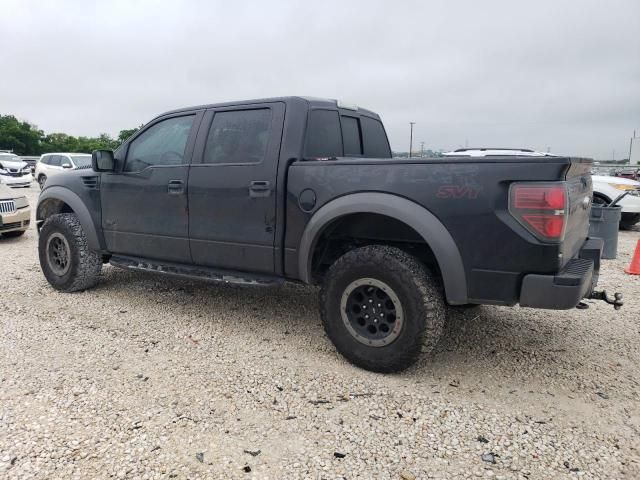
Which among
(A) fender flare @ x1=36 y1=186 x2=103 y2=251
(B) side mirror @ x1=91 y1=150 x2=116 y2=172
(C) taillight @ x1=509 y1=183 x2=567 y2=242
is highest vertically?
(B) side mirror @ x1=91 y1=150 x2=116 y2=172

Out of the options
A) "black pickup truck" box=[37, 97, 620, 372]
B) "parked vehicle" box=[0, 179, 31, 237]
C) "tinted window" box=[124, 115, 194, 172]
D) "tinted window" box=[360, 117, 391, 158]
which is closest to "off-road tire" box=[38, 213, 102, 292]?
"black pickup truck" box=[37, 97, 620, 372]

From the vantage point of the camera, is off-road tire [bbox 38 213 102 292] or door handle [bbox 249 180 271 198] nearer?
door handle [bbox 249 180 271 198]

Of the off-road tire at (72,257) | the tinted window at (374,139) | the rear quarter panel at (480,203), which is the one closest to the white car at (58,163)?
the off-road tire at (72,257)

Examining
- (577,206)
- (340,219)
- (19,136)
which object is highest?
(19,136)

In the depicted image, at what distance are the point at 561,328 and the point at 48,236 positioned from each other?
16.9 feet

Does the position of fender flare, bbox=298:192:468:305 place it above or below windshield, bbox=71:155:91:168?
below

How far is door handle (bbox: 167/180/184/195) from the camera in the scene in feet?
13.7

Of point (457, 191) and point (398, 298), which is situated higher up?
point (457, 191)

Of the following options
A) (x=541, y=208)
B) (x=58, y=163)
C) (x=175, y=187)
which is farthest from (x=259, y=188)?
(x=58, y=163)

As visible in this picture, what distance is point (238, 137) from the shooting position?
4008mm

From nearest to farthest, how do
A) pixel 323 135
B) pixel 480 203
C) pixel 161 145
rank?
1. pixel 480 203
2. pixel 323 135
3. pixel 161 145

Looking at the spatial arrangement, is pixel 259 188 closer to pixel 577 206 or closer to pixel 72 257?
pixel 577 206

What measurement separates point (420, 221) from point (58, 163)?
20721mm

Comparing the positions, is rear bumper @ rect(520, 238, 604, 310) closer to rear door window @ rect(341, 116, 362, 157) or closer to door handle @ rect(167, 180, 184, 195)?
rear door window @ rect(341, 116, 362, 157)
